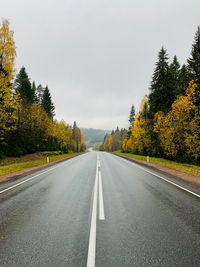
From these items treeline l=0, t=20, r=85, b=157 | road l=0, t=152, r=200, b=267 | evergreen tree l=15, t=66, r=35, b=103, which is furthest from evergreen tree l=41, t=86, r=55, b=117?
road l=0, t=152, r=200, b=267

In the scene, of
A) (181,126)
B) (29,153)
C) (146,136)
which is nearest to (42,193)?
(181,126)

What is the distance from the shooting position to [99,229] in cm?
313

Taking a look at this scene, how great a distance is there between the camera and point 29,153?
2848 cm

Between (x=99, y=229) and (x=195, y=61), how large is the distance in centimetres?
2159

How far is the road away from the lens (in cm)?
227

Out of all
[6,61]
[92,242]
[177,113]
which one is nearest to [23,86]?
[6,61]

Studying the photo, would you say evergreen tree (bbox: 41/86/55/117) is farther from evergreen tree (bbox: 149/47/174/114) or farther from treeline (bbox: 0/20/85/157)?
evergreen tree (bbox: 149/47/174/114)

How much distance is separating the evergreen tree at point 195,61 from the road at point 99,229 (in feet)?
55.6

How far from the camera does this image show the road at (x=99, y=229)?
7.46ft

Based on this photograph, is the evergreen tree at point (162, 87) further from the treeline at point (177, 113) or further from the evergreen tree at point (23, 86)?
the evergreen tree at point (23, 86)

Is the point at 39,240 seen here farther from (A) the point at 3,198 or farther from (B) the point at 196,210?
(B) the point at 196,210

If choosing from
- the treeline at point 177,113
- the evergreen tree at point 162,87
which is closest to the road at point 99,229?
the treeline at point 177,113

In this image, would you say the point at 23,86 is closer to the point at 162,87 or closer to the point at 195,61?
the point at 162,87

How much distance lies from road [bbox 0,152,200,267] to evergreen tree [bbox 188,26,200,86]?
16933mm
